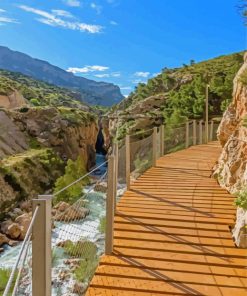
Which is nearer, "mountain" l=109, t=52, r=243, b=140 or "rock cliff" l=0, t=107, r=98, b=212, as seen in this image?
"mountain" l=109, t=52, r=243, b=140

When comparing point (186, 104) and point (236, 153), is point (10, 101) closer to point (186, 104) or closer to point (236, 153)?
point (186, 104)

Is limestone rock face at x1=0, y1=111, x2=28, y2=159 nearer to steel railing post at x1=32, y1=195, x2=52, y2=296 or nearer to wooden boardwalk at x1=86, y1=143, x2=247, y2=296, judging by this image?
wooden boardwalk at x1=86, y1=143, x2=247, y2=296

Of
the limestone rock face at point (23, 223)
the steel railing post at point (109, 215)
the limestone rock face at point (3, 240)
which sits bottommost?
the limestone rock face at point (3, 240)

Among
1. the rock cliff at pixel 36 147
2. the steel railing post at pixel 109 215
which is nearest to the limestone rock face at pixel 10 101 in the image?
the rock cliff at pixel 36 147

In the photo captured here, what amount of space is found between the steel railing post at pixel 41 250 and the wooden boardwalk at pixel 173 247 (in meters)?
1.50

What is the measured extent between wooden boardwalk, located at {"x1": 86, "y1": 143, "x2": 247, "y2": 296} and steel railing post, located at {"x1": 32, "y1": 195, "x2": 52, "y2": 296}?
4.94ft

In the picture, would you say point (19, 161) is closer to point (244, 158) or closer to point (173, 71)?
point (244, 158)

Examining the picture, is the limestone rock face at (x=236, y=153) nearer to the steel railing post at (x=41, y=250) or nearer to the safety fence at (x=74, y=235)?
the safety fence at (x=74, y=235)

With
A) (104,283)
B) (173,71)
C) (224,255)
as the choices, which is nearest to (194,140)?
(224,255)

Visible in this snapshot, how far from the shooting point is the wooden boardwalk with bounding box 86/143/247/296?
12.1 feet

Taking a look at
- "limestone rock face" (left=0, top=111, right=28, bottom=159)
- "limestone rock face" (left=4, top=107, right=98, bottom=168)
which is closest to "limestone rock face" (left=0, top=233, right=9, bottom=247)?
"limestone rock face" (left=0, top=111, right=28, bottom=159)

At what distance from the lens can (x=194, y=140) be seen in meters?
16.0

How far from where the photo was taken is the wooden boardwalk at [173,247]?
3.68 m

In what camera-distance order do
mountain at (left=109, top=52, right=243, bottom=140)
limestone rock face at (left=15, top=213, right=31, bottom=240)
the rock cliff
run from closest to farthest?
1. limestone rock face at (left=15, top=213, right=31, bottom=240)
2. mountain at (left=109, top=52, right=243, bottom=140)
3. the rock cliff
